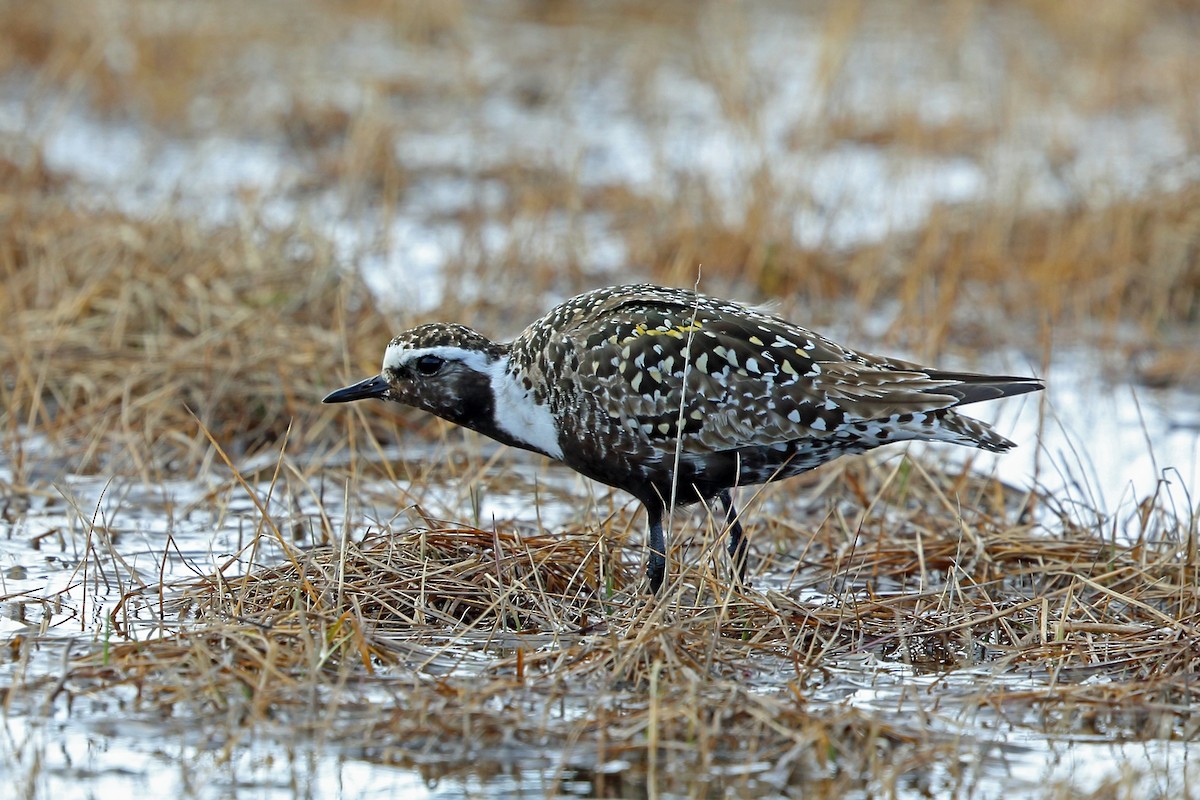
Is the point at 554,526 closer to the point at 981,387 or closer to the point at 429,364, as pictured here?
the point at 429,364

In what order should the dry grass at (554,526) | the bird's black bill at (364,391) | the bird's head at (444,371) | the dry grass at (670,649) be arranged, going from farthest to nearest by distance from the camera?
the bird's black bill at (364,391) < the bird's head at (444,371) < the dry grass at (554,526) < the dry grass at (670,649)

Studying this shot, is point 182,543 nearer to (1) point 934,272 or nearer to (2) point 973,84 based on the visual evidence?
(1) point 934,272

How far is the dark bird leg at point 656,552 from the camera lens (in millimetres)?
6277

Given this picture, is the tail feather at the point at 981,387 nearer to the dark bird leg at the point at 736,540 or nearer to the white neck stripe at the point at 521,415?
the dark bird leg at the point at 736,540

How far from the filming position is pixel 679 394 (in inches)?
245

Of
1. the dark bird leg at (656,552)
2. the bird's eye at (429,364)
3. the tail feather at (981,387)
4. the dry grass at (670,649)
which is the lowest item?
the dry grass at (670,649)

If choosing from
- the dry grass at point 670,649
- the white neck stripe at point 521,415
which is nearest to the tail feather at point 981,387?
the dry grass at point 670,649

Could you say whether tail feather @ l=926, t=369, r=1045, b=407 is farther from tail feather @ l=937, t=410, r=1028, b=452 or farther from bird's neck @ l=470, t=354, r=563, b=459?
bird's neck @ l=470, t=354, r=563, b=459

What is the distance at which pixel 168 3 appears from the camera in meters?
A: 16.1

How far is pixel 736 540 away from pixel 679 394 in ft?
2.32

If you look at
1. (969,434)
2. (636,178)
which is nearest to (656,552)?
(969,434)

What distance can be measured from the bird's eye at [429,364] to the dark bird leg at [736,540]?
3.94ft

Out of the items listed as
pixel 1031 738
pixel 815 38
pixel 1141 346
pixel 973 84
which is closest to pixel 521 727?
pixel 1031 738

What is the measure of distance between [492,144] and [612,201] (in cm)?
188
